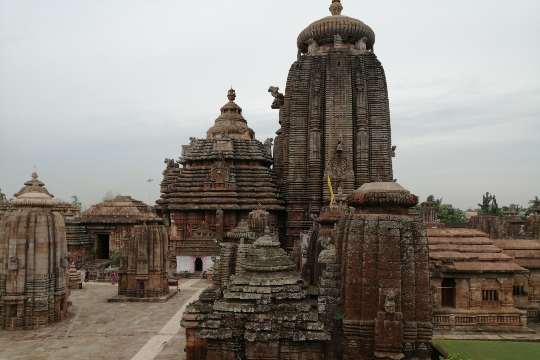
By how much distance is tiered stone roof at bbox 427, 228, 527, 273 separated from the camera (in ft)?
56.3

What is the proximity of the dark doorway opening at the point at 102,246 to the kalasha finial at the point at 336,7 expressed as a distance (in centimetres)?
2471

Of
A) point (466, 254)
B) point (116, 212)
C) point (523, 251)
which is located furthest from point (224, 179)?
point (523, 251)

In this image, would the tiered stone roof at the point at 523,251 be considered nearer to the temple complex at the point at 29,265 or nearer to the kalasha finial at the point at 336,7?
the temple complex at the point at 29,265

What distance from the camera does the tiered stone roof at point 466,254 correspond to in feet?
56.3

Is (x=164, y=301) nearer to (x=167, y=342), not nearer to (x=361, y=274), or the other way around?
(x=167, y=342)

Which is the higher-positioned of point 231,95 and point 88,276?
point 231,95

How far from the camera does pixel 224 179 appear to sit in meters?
32.9

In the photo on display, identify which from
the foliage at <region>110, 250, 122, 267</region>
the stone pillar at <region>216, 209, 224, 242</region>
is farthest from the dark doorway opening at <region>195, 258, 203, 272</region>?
the foliage at <region>110, 250, 122, 267</region>

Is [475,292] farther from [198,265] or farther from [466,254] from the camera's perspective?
[198,265]

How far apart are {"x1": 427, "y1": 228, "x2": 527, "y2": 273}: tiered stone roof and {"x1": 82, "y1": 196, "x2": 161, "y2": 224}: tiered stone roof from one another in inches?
947

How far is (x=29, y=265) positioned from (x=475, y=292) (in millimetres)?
16577

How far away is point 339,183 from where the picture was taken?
31.0 meters

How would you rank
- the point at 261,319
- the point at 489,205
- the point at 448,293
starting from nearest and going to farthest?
1. the point at 261,319
2. the point at 448,293
3. the point at 489,205

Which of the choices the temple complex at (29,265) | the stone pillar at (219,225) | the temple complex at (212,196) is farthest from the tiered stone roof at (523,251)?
the temple complex at (29,265)
